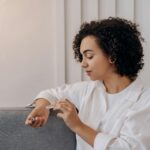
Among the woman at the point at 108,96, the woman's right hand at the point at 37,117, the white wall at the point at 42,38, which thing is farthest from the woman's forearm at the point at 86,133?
the white wall at the point at 42,38

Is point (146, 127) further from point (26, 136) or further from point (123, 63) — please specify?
point (26, 136)

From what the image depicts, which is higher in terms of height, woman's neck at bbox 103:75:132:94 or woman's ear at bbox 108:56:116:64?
woman's ear at bbox 108:56:116:64

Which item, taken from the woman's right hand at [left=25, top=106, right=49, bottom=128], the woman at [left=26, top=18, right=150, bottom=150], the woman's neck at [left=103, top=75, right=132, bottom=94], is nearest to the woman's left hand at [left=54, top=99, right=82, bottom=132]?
the woman at [left=26, top=18, right=150, bottom=150]

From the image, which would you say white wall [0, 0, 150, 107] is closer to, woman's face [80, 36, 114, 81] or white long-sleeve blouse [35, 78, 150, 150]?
white long-sleeve blouse [35, 78, 150, 150]

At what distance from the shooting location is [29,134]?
4.82ft

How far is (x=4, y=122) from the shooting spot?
146cm

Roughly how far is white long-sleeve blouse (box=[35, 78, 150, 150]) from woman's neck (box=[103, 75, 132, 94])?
0.08 feet

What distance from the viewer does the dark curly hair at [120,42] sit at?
1.32 metres

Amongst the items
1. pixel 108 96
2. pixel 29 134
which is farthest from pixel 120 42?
pixel 29 134

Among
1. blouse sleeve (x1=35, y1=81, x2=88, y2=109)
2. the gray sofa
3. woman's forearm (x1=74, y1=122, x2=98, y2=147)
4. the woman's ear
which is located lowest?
the gray sofa

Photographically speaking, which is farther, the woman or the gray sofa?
the gray sofa

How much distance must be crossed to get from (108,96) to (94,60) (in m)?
0.17

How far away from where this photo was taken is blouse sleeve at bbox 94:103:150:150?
1153 mm

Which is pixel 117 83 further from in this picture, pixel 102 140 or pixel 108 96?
pixel 102 140
